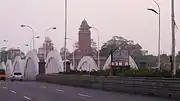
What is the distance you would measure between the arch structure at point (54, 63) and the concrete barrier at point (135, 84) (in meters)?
38.4

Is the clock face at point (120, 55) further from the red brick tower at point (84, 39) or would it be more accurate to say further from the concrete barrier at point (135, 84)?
the red brick tower at point (84, 39)

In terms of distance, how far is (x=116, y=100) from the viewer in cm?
2514

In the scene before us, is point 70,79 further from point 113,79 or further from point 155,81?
point 155,81

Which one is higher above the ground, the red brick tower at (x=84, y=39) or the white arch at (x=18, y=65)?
the red brick tower at (x=84, y=39)

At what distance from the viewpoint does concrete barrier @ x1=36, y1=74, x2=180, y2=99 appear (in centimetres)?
2806

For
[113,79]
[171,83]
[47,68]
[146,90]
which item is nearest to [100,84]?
[113,79]

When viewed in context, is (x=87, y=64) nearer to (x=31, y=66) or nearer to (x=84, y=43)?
(x=31, y=66)

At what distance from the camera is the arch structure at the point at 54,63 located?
90.9 meters

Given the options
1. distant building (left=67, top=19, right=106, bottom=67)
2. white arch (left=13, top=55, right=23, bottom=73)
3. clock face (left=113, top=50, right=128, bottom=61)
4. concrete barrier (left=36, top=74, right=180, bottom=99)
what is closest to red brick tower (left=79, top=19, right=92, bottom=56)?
distant building (left=67, top=19, right=106, bottom=67)

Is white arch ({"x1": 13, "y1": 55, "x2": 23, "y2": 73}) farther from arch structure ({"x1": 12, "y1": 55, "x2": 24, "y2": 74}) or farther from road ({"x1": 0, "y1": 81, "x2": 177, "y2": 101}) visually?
road ({"x1": 0, "y1": 81, "x2": 177, "y2": 101})

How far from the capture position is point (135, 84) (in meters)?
33.6

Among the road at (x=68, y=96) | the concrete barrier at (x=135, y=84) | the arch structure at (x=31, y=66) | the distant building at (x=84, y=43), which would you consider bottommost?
the road at (x=68, y=96)

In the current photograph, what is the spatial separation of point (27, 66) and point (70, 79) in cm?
5448

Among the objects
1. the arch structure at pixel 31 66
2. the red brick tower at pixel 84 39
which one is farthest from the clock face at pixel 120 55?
the red brick tower at pixel 84 39
